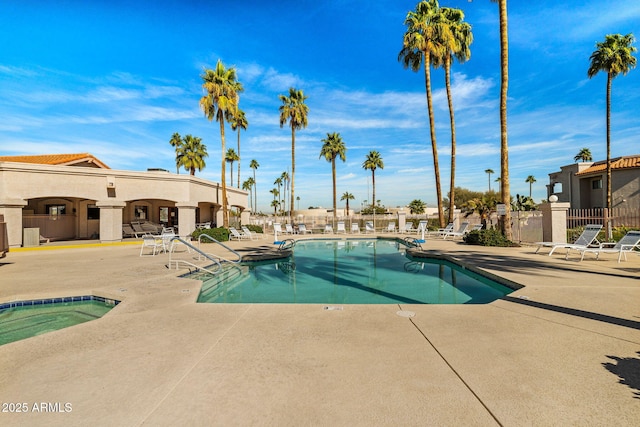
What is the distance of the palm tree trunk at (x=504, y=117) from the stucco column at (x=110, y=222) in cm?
2054

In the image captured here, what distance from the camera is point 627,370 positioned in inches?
117

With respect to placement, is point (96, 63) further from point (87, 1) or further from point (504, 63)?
point (504, 63)

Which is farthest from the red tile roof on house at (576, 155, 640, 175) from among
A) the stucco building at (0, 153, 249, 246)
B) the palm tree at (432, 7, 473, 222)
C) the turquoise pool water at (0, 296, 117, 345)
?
the turquoise pool water at (0, 296, 117, 345)

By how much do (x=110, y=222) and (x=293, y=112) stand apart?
59.5 feet

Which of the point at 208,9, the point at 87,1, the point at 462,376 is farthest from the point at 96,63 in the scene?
the point at 462,376

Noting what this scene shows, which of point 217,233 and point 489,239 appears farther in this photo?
point 217,233

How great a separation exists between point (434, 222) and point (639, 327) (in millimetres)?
27597

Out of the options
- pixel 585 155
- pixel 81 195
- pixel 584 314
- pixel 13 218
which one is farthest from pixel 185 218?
pixel 585 155

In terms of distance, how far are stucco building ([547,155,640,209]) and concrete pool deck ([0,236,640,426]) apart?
2953 cm

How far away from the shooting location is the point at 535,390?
2.63 m

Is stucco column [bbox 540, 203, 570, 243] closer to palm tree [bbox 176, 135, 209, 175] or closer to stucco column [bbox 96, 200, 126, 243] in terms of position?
stucco column [bbox 96, 200, 126, 243]

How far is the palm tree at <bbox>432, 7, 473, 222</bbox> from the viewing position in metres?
21.6

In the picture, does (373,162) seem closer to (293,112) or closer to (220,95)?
(293,112)

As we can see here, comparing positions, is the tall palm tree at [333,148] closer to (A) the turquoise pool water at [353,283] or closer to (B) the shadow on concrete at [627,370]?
(A) the turquoise pool water at [353,283]
